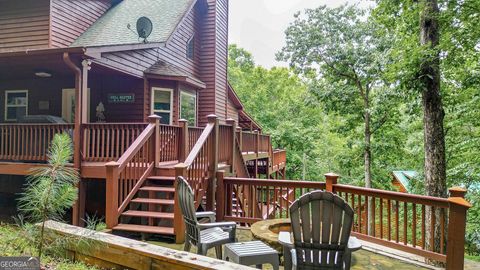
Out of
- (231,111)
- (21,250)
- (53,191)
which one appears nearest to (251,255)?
(53,191)

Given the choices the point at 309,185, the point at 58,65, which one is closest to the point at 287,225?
the point at 309,185

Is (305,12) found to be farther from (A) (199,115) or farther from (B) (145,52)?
(B) (145,52)

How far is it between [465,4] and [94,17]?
965 cm

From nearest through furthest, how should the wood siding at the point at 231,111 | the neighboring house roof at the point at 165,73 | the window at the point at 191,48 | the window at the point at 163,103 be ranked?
the neighboring house roof at the point at 165,73 < the window at the point at 163,103 < the window at the point at 191,48 < the wood siding at the point at 231,111

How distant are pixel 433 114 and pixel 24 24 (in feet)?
32.1

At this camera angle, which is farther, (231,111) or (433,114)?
(231,111)

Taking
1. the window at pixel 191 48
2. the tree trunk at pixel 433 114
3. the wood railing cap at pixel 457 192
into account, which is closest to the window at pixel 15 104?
the window at pixel 191 48

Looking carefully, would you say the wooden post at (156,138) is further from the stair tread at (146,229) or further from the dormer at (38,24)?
the dormer at (38,24)

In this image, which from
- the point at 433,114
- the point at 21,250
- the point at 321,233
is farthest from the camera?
the point at 433,114

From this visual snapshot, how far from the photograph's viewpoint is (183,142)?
6926mm

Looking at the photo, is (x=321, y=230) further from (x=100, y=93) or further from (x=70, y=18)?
(x=70, y=18)

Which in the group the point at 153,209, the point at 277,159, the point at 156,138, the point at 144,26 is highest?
the point at 144,26

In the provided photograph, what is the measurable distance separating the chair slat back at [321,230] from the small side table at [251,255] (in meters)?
0.32

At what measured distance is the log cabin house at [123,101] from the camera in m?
5.77
